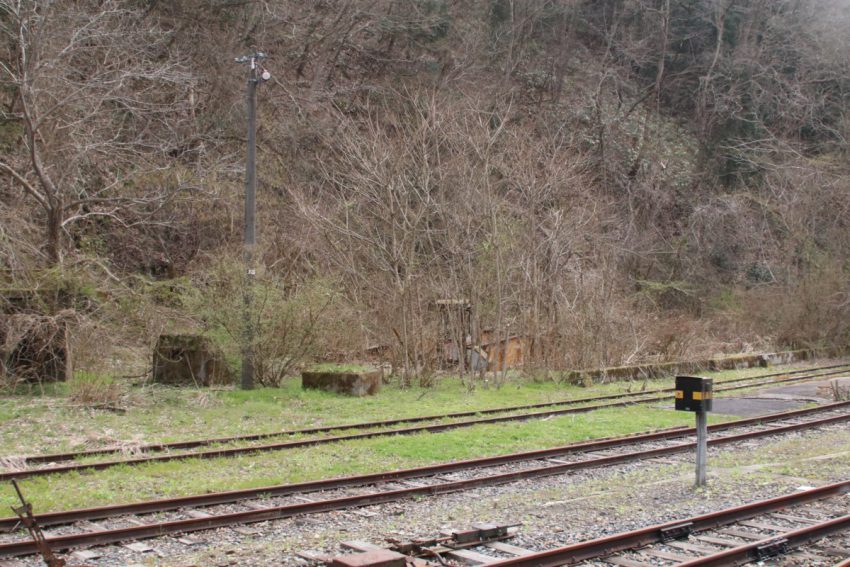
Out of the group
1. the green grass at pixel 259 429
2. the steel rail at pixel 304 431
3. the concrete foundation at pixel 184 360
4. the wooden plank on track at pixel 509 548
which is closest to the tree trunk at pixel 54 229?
the concrete foundation at pixel 184 360

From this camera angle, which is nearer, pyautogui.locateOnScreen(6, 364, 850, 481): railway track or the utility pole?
pyautogui.locateOnScreen(6, 364, 850, 481): railway track

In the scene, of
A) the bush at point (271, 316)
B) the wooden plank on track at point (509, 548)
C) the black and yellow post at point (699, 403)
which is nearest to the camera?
the wooden plank on track at point (509, 548)

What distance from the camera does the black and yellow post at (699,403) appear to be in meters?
9.84

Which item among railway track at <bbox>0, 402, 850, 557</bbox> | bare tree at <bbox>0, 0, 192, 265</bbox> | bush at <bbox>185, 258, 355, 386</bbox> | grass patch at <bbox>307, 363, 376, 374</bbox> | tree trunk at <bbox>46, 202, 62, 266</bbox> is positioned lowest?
railway track at <bbox>0, 402, 850, 557</bbox>

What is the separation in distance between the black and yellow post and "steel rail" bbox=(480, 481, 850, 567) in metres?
1.13

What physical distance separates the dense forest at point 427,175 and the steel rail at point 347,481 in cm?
789

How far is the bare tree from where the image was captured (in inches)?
788

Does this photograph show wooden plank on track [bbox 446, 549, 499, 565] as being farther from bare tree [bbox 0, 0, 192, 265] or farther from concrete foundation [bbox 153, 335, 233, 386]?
bare tree [bbox 0, 0, 192, 265]

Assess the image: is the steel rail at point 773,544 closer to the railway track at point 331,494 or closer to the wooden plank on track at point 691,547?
the wooden plank on track at point 691,547

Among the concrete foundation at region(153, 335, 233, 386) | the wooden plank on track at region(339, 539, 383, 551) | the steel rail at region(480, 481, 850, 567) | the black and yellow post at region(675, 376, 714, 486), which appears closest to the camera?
the steel rail at region(480, 481, 850, 567)

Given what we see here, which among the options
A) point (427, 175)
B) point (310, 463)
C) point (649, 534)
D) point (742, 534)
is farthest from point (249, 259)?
point (742, 534)

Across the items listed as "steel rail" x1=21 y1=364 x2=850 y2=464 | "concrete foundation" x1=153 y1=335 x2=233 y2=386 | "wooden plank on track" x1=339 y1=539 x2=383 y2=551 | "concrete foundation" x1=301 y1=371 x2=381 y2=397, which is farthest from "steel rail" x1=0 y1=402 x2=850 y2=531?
"concrete foundation" x1=153 y1=335 x2=233 y2=386

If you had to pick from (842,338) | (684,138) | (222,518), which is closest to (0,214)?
(222,518)

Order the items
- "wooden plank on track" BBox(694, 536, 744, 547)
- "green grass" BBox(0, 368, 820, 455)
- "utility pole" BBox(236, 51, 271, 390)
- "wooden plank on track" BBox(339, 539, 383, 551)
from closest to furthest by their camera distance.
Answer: "wooden plank on track" BBox(339, 539, 383, 551), "wooden plank on track" BBox(694, 536, 744, 547), "green grass" BBox(0, 368, 820, 455), "utility pole" BBox(236, 51, 271, 390)
